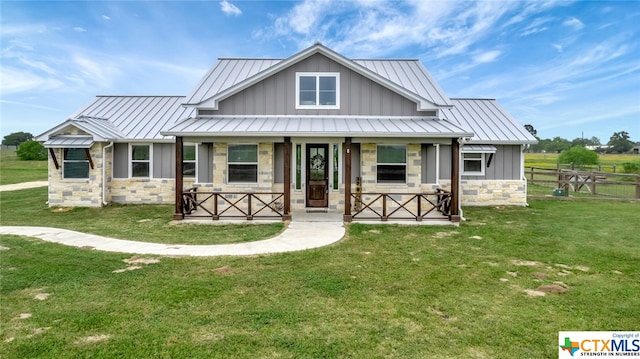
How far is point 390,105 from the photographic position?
11492 millimetres

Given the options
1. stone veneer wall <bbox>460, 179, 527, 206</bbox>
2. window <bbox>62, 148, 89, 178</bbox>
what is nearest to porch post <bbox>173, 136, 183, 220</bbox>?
window <bbox>62, 148, 89, 178</bbox>

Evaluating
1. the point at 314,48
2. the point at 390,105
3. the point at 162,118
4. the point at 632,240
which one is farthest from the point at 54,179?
the point at 632,240

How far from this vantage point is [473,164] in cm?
1366

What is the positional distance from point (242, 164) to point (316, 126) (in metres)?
3.29

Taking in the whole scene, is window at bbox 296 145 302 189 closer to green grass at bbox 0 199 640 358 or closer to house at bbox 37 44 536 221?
house at bbox 37 44 536 221

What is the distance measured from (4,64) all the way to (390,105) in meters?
15.2

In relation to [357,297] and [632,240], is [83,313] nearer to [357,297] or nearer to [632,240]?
[357,297]

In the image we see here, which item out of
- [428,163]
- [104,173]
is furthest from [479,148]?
[104,173]

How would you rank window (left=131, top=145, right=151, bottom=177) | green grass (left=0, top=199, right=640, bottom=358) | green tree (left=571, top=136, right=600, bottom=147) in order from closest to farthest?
green grass (left=0, top=199, right=640, bottom=358), window (left=131, top=145, right=151, bottom=177), green tree (left=571, top=136, right=600, bottom=147)

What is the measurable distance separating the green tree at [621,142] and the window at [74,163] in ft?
195

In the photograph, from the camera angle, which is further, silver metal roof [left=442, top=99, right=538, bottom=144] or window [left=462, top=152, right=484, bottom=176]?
window [left=462, top=152, right=484, bottom=176]

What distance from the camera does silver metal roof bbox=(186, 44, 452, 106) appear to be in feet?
37.0

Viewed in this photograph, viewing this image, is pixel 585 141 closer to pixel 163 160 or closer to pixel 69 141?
pixel 163 160

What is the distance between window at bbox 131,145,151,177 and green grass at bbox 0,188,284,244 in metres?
1.48
